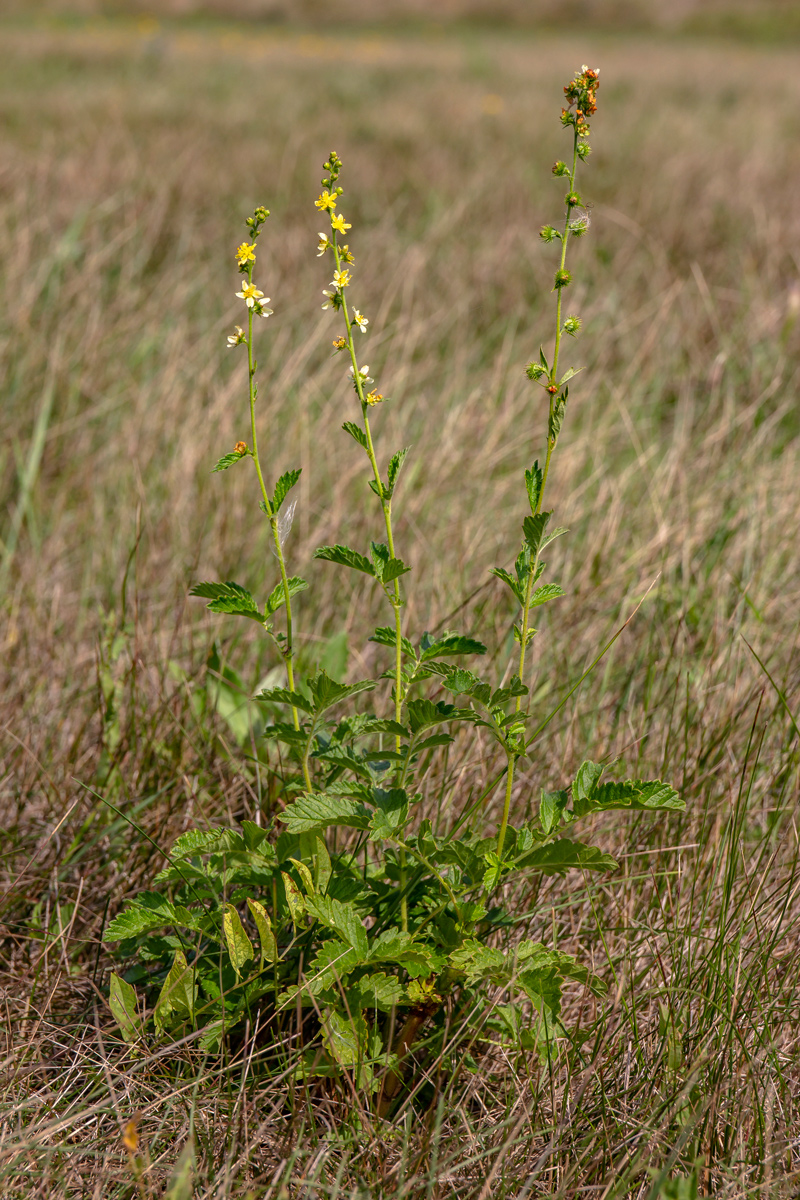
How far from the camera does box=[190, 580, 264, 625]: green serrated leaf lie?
1.15 m

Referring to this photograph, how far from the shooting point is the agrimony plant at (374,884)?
3.73 ft

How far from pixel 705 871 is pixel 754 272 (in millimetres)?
3226

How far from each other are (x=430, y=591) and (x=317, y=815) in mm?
1109

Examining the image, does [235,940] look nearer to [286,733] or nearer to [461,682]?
[286,733]

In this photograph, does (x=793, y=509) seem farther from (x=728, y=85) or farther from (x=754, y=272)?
A: (x=728, y=85)

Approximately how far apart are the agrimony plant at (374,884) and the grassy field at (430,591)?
71mm

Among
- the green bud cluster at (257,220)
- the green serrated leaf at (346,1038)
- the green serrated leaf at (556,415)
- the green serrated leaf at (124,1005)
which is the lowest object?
the green serrated leaf at (124,1005)

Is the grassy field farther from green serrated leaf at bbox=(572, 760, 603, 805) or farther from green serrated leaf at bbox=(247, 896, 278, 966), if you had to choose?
green serrated leaf at bbox=(572, 760, 603, 805)

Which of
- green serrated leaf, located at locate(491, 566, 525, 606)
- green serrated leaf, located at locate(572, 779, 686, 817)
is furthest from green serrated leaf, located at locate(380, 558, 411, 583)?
green serrated leaf, located at locate(572, 779, 686, 817)

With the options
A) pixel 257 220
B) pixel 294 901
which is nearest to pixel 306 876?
A: pixel 294 901

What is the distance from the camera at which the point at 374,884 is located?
52.2 inches

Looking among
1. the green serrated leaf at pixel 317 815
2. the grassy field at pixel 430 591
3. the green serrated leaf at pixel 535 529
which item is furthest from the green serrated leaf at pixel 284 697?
the grassy field at pixel 430 591

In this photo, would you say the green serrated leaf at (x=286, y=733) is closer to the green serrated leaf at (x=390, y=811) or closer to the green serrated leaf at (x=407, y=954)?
the green serrated leaf at (x=390, y=811)

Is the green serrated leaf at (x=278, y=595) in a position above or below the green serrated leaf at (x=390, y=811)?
above
